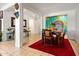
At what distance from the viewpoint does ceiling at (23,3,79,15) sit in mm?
2520

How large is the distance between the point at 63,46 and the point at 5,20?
243 cm

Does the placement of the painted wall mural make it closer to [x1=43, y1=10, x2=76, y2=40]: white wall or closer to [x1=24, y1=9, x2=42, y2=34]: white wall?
[x1=43, y1=10, x2=76, y2=40]: white wall

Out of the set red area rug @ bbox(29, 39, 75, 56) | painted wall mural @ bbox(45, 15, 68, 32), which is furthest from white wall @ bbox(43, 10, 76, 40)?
red area rug @ bbox(29, 39, 75, 56)

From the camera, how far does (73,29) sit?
8.48 ft

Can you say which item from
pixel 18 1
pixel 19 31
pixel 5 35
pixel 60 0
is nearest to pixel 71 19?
pixel 60 0

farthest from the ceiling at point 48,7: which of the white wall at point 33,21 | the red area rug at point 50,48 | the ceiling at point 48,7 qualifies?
the red area rug at point 50,48

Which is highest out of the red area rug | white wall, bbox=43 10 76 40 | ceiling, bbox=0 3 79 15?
ceiling, bbox=0 3 79 15

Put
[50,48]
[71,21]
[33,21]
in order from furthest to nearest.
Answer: [50,48] < [33,21] < [71,21]

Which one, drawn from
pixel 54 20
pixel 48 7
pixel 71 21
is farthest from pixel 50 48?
pixel 48 7

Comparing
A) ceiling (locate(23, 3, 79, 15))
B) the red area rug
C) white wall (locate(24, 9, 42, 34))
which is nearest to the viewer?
ceiling (locate(23, 3, 79, 15))

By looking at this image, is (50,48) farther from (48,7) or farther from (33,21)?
(48,7)

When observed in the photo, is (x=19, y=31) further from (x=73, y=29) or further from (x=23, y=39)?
(x=73, y=29)

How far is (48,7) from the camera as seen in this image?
2.66 meters

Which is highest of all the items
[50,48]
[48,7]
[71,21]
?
[48,7]
